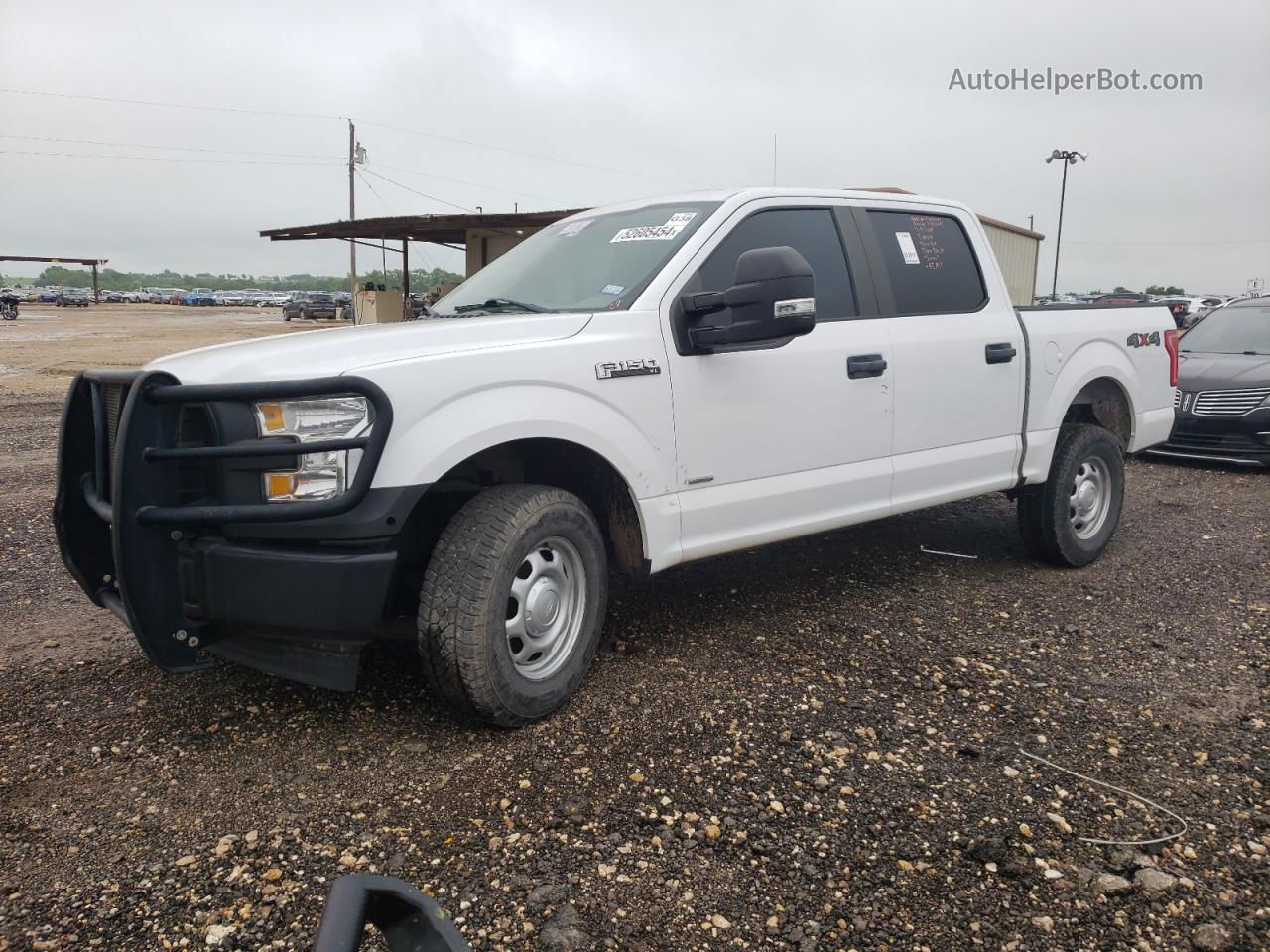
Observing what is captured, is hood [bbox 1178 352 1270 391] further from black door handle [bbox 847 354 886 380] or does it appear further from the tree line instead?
the tree line

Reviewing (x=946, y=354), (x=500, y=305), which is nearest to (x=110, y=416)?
(x=500, y=305)

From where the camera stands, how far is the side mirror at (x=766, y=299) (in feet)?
11.3

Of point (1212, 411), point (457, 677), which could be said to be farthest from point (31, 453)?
point (1212, 411)

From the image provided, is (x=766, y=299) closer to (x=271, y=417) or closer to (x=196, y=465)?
(x=271, y=417)

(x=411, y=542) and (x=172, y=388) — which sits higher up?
(x=172, y=388)

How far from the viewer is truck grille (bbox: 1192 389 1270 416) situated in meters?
8.84

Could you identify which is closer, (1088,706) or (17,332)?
(1088,706)

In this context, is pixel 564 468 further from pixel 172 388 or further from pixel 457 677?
pixel 172 388

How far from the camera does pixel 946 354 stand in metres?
4.67

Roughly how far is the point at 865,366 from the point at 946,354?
0.60m

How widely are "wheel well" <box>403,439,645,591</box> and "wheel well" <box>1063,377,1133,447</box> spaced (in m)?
3.19

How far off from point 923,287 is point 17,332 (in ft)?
112

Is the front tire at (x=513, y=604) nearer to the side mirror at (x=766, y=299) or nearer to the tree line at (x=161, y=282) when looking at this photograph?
the side mirror at (x=766, y=299)

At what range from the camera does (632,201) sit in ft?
15.2
